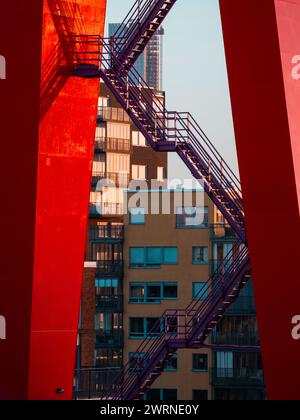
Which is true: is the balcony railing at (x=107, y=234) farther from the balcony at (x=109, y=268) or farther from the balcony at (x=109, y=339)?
the balcony at (x=109, y=339)

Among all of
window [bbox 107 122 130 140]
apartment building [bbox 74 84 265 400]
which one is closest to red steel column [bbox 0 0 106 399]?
apartment building [bbox 74 84 265 400]

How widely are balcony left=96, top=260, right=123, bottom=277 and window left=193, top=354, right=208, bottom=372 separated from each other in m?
7.94

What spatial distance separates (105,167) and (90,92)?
8333 cm

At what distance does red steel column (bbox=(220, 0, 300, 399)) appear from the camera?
20797 millimetres

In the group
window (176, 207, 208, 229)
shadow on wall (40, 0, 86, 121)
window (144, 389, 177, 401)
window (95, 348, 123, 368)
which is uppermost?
window (176, 207, 208, 229)

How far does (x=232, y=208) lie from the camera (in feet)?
111

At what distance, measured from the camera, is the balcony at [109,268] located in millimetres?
90188

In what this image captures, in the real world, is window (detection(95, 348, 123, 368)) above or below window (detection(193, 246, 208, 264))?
below

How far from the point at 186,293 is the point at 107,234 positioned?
7940 millimetres

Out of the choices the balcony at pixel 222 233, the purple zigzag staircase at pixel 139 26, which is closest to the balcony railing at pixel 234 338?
the balcony at pixel 222 233

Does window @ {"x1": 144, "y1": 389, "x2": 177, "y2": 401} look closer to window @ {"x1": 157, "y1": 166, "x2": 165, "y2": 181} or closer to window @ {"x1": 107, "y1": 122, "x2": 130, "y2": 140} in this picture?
window @ {"x1": 107, "y1": 122, "x2": 130, "y2": 140}

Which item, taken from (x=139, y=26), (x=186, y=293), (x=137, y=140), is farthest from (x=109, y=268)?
(x=139, y=26)

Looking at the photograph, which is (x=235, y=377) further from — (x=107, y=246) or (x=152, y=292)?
(x=107, y=246)

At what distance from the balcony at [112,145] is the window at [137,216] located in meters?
24.6
